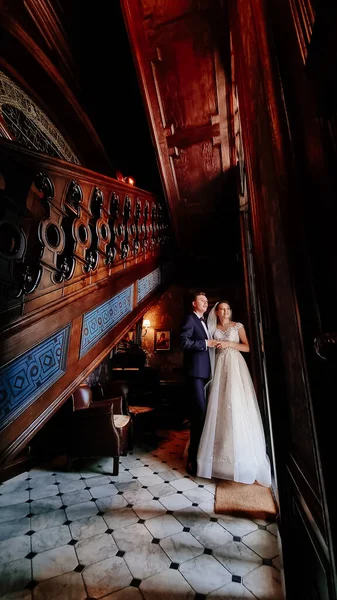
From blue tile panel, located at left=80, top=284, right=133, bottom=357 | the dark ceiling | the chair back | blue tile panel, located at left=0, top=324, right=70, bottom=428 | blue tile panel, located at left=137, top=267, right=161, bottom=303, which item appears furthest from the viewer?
the dark ceiling

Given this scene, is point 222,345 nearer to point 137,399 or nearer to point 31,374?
point 31,374

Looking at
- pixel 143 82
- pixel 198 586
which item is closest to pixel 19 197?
pixel 198 586

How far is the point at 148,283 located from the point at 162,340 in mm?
3785

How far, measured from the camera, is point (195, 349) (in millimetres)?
3484

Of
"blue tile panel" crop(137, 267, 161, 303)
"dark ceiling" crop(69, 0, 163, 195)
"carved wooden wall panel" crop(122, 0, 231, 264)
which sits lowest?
"blue tile panel" crop(137, 267, 161, 303)

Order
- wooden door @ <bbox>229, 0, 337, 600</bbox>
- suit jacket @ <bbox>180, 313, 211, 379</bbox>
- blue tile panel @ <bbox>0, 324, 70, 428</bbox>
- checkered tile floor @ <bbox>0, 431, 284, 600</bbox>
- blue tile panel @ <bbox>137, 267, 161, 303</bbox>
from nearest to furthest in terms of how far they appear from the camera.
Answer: wooden door @ <bbox>229, 0, 337, 600</bbox>
blue tile panel @ <bbox>0, 324, 70, 428</bbox>
checkered tile floor @ <bbox>0, 431, 284, 600</bbox>
blue tile panel @ <bbox>137, 267, 161, 303</bbox>
suit jacket @ <bbox>180, 313, 211, 379</bbox>

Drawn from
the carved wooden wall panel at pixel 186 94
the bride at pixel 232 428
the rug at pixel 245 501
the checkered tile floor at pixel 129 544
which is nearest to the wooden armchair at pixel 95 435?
the checkered tile floor at pixel 129 544

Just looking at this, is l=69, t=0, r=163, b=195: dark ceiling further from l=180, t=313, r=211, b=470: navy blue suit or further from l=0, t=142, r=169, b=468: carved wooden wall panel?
l=180, t=313, r=211, b=470: navy blue suit

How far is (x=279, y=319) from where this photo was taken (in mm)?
1237

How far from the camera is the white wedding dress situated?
118 inches

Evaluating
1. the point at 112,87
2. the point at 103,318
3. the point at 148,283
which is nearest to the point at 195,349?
the point at 148,283

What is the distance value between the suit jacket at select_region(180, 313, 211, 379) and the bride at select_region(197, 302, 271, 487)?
7.4 inches

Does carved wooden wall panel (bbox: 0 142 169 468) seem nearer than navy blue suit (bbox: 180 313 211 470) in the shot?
Yes

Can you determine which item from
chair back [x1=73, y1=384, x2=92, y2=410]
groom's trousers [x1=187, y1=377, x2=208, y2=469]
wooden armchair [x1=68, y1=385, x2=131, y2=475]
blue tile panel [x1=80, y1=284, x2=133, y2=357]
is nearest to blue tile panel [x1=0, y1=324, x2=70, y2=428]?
blue tile panel [x1=80, y1=284, x2=133, y2=357]
